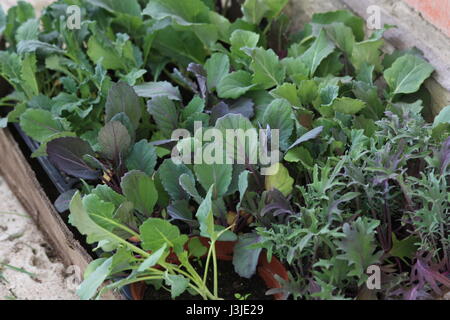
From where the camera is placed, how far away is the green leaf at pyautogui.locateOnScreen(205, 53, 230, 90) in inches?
68.9

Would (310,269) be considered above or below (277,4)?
below

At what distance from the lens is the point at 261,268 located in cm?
147

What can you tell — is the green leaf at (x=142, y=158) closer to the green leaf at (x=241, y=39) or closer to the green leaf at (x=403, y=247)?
the green leaf at (x=241, y=39)

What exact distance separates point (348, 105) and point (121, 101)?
1.70 feet

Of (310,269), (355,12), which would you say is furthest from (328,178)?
(355,12)

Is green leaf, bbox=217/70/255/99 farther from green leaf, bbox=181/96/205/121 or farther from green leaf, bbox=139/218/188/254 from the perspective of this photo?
green leaf, bbox=139/218/188/254

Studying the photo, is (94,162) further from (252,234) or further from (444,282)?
(444,282)

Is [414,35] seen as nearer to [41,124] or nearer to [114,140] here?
[114,140]

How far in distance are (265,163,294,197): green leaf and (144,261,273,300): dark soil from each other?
202 millimetres

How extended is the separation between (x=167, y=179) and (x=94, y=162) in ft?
0.67

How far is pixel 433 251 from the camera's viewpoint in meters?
1.31

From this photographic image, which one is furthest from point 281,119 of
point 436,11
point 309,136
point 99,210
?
point 436,11

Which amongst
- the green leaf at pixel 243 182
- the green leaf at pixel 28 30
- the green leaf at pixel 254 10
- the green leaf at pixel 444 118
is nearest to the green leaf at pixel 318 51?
the green leaf at pixel 254 10

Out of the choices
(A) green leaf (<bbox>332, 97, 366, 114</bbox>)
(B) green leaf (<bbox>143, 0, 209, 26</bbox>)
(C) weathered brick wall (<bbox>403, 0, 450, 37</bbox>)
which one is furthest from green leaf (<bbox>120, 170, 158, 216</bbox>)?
(C) weathered brick wall (<bbox>403, 0, 450, 37</bbox>)
